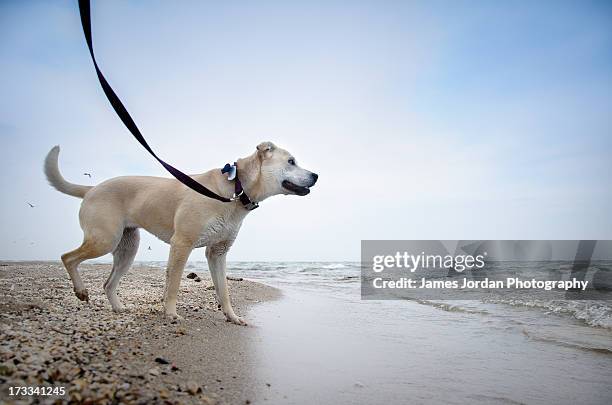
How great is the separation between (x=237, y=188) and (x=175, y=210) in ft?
2.88

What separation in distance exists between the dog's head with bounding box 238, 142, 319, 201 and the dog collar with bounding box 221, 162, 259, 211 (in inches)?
6.7

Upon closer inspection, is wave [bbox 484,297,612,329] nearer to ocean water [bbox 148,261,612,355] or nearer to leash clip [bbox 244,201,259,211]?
ocean water [bbox 148,261,612,355]

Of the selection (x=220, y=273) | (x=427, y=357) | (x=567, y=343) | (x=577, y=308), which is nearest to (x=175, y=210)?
(x=220, y=273)

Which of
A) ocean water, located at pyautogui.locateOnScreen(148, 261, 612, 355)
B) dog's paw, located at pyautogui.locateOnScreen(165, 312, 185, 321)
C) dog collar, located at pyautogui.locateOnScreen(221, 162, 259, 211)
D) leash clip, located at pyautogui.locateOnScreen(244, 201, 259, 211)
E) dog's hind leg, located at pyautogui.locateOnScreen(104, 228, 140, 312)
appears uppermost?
dog collar, located at pyautogui.locateOnScreen(221, 162, 259, 211)

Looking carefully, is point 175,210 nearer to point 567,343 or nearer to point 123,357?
point 123,357

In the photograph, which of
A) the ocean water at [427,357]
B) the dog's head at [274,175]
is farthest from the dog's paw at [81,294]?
Result: the dog's head at [274,175]

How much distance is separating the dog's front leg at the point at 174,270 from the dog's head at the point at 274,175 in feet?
3.62

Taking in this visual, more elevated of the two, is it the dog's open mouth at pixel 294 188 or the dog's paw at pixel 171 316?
the dog's open mouth at pixel 294 188

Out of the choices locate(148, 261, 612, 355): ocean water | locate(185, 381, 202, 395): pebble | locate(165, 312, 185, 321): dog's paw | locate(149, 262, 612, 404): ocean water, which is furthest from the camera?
locate(148, 261, 612, 355): ocean water

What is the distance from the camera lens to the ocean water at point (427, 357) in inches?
107

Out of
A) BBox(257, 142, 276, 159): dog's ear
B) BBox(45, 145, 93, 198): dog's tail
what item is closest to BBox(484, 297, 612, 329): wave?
BBox(257, 142, 276, 159): dog's ear

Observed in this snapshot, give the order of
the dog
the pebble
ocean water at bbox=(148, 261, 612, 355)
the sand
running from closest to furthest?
1. the sand
2. the pebble
3. the dog
4. ocean water at bbox=(148, 261, 612, 355)

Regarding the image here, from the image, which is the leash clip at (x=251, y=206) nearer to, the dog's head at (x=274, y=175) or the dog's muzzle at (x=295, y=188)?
the dog's head at (x=274, y=175)

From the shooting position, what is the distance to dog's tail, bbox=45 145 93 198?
16.2ft
